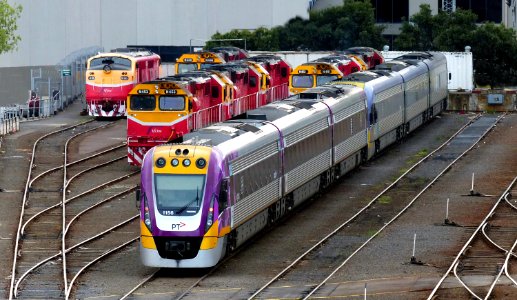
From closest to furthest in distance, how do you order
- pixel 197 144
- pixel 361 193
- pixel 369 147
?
pixel 197 144 < pixel 361 193 < pixel 369 147

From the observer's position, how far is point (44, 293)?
3075 centimetres

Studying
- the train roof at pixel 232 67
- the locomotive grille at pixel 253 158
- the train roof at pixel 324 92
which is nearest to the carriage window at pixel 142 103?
the train roof at pixel 324 92

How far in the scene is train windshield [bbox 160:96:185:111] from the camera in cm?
5153

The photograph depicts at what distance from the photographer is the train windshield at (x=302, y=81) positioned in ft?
213

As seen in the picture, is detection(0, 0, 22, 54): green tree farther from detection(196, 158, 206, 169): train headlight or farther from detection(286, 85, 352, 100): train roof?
detection(196, 158, 206, 169): train headlight

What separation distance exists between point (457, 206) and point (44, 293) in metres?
16.4

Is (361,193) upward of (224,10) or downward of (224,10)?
downward

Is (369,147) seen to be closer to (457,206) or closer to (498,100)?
(457,206)

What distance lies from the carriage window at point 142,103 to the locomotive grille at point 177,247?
19186 millimetres

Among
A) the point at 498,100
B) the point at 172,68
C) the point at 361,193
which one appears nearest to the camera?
the point at 361,193

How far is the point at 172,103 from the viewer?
51719 mm

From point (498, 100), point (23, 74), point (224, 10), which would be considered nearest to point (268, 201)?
point (498, 100)

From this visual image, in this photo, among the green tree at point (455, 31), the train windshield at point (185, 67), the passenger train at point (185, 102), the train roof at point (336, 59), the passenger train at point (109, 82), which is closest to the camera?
the passenger train at point (185, 102)

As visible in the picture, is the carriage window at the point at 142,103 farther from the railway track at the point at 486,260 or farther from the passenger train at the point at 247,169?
the railway track at the point at 486,260
